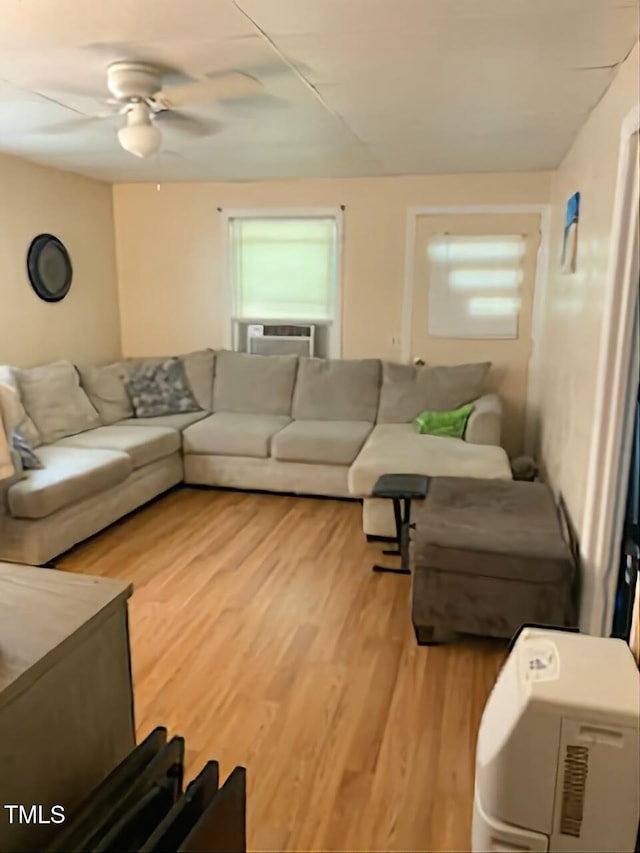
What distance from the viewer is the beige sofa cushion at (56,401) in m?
4.19

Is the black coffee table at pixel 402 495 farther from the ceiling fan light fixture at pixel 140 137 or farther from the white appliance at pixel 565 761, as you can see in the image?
the ceiling fan light fixture at pixel 140 137

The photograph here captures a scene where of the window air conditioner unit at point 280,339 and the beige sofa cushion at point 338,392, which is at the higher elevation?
the window air conditioner unit at point 280,339

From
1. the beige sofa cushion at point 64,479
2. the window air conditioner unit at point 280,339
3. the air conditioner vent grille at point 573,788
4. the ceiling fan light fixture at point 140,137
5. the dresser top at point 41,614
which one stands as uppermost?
the ceiling fan light fixture at point 140,137

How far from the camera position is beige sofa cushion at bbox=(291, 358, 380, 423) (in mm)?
4980

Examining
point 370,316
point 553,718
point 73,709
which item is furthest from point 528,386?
point 73,709

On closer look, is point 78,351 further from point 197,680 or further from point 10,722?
point 10,722

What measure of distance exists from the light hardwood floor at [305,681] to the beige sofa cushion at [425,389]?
124cm

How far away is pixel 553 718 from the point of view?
4.88 ft

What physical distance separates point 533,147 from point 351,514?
8.37 feet

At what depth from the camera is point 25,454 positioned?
3582 millimetres

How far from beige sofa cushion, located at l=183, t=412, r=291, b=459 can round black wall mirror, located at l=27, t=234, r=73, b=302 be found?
1441mm

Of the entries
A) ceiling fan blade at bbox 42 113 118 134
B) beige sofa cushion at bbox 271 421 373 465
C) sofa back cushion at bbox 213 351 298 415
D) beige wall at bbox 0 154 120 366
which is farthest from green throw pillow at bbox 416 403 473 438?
beige wall at bbox 0 154 120 366

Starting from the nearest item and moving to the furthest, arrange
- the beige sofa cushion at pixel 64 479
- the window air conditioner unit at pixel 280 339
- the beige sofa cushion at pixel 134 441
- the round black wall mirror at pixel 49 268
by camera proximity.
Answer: the beige sofa cushion at pixel 64 479 → the beige sofa cushion at pixel 134 441 → the round black wall mirror at pixel 49 268 → the window air conditioner unit at pixel 280 339

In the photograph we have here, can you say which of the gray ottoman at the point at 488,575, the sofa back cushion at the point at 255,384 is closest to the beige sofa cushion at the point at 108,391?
the sofa back cushion at the point at 255,384
